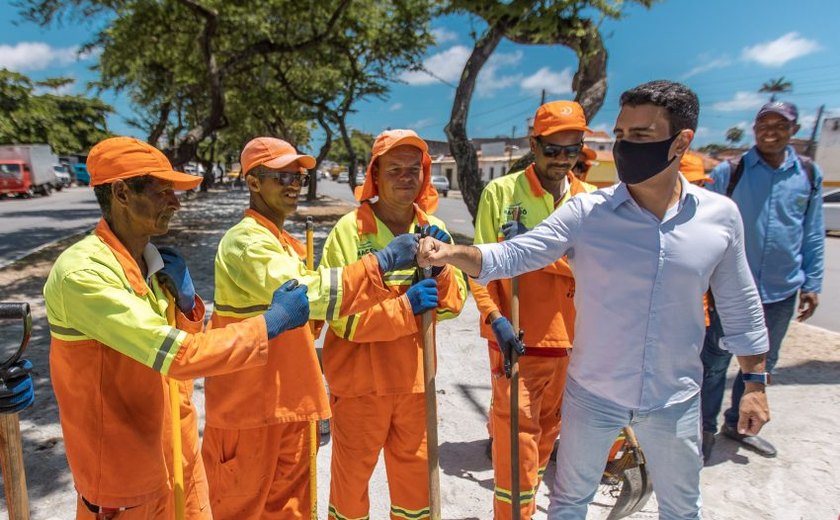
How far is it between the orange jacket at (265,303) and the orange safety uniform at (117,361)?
0.32 meters

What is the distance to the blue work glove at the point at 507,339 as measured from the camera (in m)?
2.36

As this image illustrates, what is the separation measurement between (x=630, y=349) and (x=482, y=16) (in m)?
6.46

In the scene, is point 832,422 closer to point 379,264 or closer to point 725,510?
point 725,510

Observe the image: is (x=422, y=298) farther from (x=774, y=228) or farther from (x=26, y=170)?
(x=26, y=170)

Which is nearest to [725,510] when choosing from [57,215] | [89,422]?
[89,422]

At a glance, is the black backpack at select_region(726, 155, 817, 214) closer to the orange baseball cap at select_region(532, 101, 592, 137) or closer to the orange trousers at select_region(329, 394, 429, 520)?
the orange baseball cap at select_region(532, 101, 592, 137)

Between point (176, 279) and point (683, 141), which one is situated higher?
point (683, 141)

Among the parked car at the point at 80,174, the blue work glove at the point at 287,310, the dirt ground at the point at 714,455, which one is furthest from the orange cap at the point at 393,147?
the parked car at the point at 80,174

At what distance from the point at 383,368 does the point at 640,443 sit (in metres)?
1.10

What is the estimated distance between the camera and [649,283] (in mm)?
1933

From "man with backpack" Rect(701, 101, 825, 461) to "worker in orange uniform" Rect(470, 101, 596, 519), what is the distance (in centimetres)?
151

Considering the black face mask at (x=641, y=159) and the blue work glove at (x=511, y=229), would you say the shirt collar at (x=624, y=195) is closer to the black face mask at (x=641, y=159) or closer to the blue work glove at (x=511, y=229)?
the black face mask at (x=641, y=159)

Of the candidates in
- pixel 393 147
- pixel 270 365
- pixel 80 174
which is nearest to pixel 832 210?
pixel 393 147

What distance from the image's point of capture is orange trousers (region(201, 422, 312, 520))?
2229 mm
